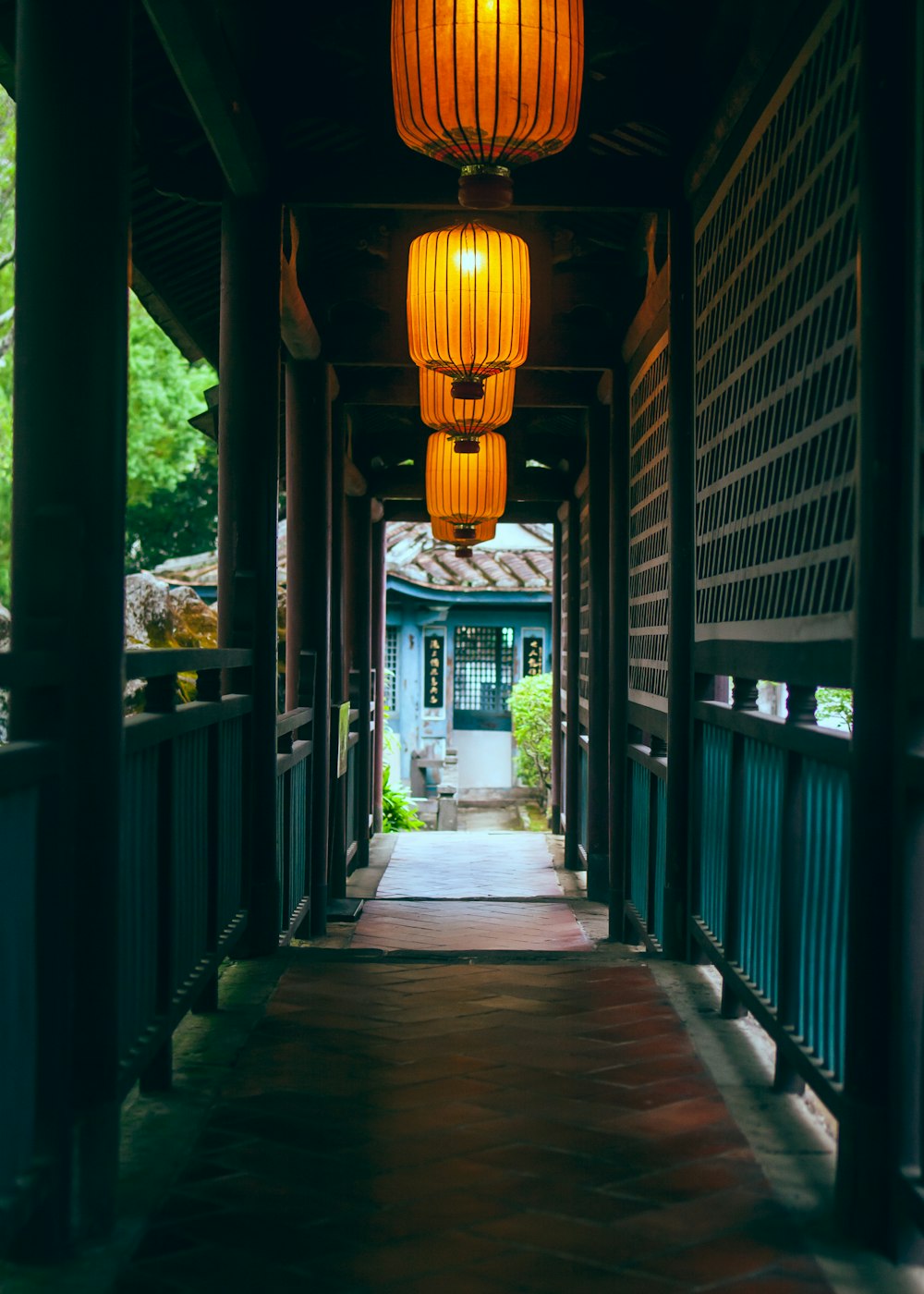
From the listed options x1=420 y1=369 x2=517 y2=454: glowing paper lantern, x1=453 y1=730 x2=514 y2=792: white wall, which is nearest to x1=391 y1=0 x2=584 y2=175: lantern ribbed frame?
x1=420 y1=369 x2=517 y2=454: glowing paper lantern

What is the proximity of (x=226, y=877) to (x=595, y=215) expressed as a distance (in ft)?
13.8

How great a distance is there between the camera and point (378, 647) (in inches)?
526

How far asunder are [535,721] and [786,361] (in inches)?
645

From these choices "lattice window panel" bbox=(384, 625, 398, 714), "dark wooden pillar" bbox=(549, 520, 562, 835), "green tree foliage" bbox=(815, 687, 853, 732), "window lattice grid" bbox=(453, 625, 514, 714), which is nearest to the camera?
"green tree foliage" bbox=(815, 687, 853, 732)

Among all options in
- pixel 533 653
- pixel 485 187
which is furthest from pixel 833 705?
pixel 533 653

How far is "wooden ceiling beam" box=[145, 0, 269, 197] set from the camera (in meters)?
3.60

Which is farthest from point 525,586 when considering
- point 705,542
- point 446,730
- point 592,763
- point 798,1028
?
point 798,1028

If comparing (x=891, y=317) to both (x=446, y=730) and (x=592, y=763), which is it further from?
(x=446, y=730)

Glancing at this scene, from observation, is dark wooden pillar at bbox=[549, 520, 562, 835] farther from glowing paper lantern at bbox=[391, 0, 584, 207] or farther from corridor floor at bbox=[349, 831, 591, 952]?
glowing paper lantern at bbox=[391, 0, 584, 207]

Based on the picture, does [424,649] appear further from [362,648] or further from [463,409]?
[463,409]

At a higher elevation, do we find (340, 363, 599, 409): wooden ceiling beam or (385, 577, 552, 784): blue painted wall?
(340, 363, 599, 409): wooden ceiling beam

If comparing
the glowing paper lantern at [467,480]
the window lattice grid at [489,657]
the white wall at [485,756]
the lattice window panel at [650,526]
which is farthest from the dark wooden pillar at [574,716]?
the white wall at [485,756]

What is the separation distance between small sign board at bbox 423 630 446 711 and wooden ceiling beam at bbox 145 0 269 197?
17.8 metres

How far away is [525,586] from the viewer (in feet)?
69.1
